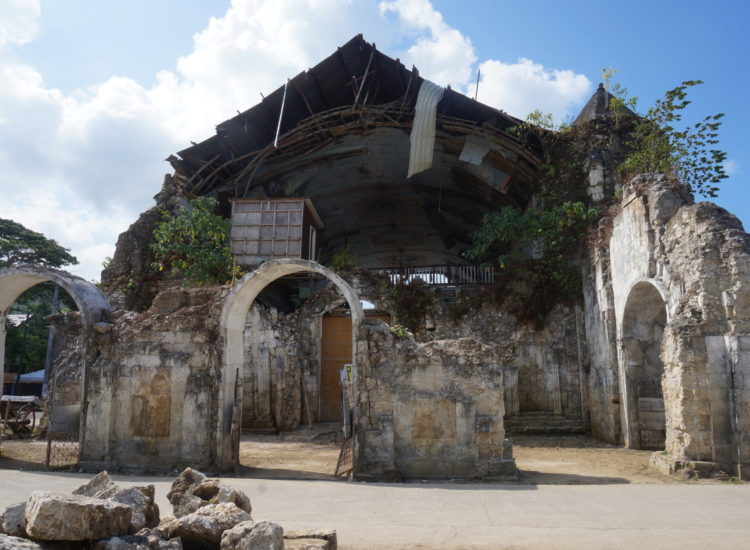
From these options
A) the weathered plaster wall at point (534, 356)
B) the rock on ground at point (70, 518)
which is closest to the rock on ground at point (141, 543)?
the rock on ground at point (70, 518)

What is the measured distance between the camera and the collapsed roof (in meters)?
18.5

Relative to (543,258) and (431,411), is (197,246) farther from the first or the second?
(431,411)

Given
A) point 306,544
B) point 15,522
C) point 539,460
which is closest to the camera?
point 15,522

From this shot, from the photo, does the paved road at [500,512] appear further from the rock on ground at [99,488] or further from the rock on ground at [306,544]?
the rock on ground at [99,488]

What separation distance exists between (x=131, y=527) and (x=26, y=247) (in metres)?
26.2

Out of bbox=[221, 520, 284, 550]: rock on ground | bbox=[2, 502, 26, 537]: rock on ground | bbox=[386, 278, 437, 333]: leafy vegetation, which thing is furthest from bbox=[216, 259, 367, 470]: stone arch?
bbox=[386, 278, 437, 333]: leafy vegetation

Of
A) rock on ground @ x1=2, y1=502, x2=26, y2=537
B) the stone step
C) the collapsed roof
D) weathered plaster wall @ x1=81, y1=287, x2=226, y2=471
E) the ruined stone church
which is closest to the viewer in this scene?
rock on ground @ x1=2, y1=502, x2=26, y2=537

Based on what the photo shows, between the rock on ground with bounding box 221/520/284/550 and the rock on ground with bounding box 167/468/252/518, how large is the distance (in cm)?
77

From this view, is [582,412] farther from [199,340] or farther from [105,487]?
[105,487]

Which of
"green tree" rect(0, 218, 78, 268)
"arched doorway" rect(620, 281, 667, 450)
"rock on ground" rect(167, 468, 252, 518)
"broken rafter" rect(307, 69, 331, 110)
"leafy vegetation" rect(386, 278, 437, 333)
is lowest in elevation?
"rock on ground" rect(167, 468, 252, 518)

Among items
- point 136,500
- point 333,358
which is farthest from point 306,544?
point 333,358

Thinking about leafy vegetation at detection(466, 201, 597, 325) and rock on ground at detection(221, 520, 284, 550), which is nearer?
rock on ground at detection(221, 520, 284, 550)

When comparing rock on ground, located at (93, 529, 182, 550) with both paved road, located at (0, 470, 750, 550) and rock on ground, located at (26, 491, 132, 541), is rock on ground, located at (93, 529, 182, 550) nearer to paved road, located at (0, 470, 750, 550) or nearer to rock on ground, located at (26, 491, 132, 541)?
rock on ground, located at (26, 491, 132, 541)

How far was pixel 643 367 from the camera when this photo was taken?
12594mm
